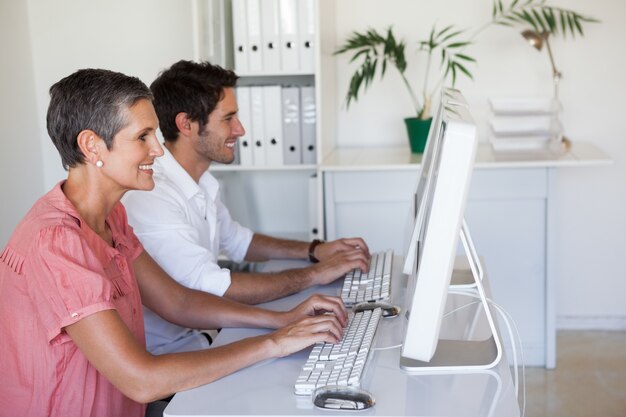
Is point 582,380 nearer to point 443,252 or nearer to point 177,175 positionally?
point 177,175

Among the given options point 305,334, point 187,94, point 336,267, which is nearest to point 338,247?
point 336,267

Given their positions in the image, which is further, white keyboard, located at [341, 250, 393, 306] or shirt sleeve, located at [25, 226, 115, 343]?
white keyboard, located at [341, 250, 393, 306]

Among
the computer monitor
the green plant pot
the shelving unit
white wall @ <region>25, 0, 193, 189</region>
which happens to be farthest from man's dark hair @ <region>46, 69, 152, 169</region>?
white wall @ <region>25, 0, 193, 189</region>

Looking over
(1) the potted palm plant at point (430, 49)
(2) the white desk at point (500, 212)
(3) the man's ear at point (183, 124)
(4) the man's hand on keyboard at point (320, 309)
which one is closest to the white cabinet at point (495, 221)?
(2) the white desk at point (500, 212)

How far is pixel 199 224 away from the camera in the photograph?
7.73 ft

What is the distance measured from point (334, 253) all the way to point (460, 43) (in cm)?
131

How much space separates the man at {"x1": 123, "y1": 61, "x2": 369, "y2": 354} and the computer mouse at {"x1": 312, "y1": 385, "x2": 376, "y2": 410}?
0.70 m

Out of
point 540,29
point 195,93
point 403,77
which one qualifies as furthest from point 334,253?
point 540,29

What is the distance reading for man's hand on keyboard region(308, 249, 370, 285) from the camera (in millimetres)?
2213

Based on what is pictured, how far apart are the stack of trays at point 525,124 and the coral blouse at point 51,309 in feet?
6.90

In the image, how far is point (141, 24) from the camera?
12.2 feet

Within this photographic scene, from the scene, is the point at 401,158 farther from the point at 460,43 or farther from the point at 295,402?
the point at 295,402

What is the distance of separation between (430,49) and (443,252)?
213 cm

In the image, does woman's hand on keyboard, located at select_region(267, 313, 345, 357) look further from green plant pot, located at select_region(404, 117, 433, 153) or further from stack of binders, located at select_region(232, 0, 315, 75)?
green plant pot, located at select_region(404, 117, 433, 153)
